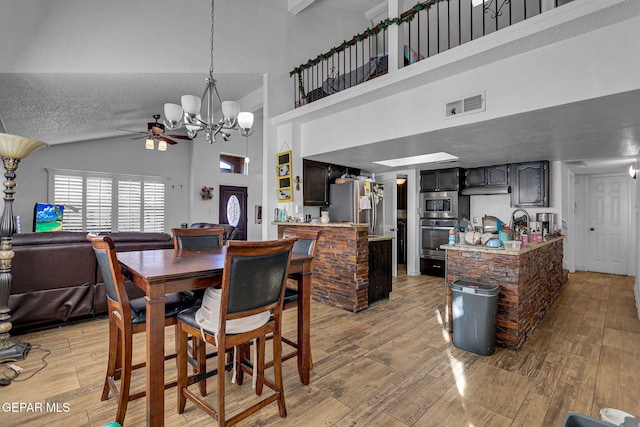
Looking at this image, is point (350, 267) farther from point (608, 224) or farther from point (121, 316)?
point (608, 224)

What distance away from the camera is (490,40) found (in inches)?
104

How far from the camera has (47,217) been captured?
21.7 ft

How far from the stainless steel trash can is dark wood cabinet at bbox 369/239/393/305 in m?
1.46

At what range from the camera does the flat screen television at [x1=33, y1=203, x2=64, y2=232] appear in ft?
21.3

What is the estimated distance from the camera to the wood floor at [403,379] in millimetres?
1833

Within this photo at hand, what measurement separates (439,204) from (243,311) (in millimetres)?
5220

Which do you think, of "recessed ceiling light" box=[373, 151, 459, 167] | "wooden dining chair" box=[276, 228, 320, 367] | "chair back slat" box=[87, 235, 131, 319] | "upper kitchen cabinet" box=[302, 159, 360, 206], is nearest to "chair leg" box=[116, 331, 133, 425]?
"chair back slat" box=[87, 235, 131, 319]

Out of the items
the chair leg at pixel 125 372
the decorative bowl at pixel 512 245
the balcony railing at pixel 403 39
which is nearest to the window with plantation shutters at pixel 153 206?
the balcony railing at pixel 403 39

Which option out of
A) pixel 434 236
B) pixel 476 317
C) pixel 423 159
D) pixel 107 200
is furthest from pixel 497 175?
pixel 107 200

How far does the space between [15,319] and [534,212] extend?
288 inches

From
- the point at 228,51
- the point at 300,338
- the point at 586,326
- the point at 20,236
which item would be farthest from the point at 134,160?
the point at 586,326

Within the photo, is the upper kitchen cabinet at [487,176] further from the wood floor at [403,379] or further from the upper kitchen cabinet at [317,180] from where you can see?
the wood floor at [403,379]

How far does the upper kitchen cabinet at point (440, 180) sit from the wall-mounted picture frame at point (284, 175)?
2889 millimetres

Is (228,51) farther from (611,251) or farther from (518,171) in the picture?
(611,251)
